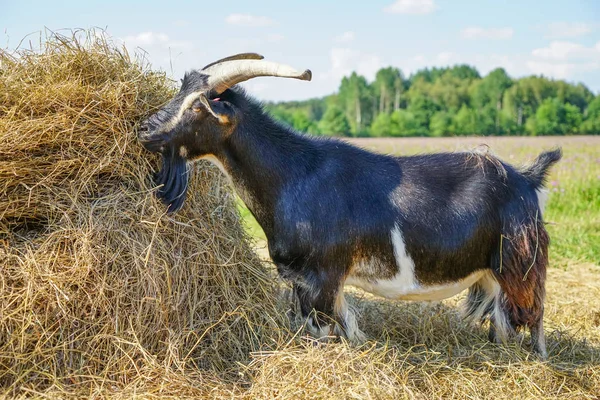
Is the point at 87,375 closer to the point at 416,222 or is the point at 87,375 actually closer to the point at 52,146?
the point at 52,146

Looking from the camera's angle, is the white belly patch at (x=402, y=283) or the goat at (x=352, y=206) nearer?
the goat at (x=352, y=206)

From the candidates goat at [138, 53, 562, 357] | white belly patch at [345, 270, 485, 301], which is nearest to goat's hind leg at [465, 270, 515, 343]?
goat at [138, 53, 562, 357]

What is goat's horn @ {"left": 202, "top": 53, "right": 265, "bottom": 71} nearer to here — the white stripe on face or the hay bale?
the white stripe on face

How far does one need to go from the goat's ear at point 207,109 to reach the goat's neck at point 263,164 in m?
0.16

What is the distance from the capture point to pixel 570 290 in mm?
6461

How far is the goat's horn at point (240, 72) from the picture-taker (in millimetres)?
3722

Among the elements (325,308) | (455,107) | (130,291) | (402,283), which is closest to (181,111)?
(130,291)

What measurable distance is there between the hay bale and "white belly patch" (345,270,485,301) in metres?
0.71

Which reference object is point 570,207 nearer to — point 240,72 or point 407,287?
point 407,287

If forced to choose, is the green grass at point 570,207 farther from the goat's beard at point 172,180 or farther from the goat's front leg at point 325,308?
the goat's front leg at point 325,308

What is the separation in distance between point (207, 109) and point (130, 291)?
123cm

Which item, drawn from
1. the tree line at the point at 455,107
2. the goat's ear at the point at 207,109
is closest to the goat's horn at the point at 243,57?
the goat's ear at the point at 207,109

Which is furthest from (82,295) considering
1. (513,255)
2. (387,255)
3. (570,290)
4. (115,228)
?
(570,290)

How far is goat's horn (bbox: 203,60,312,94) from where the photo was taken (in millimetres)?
3722
